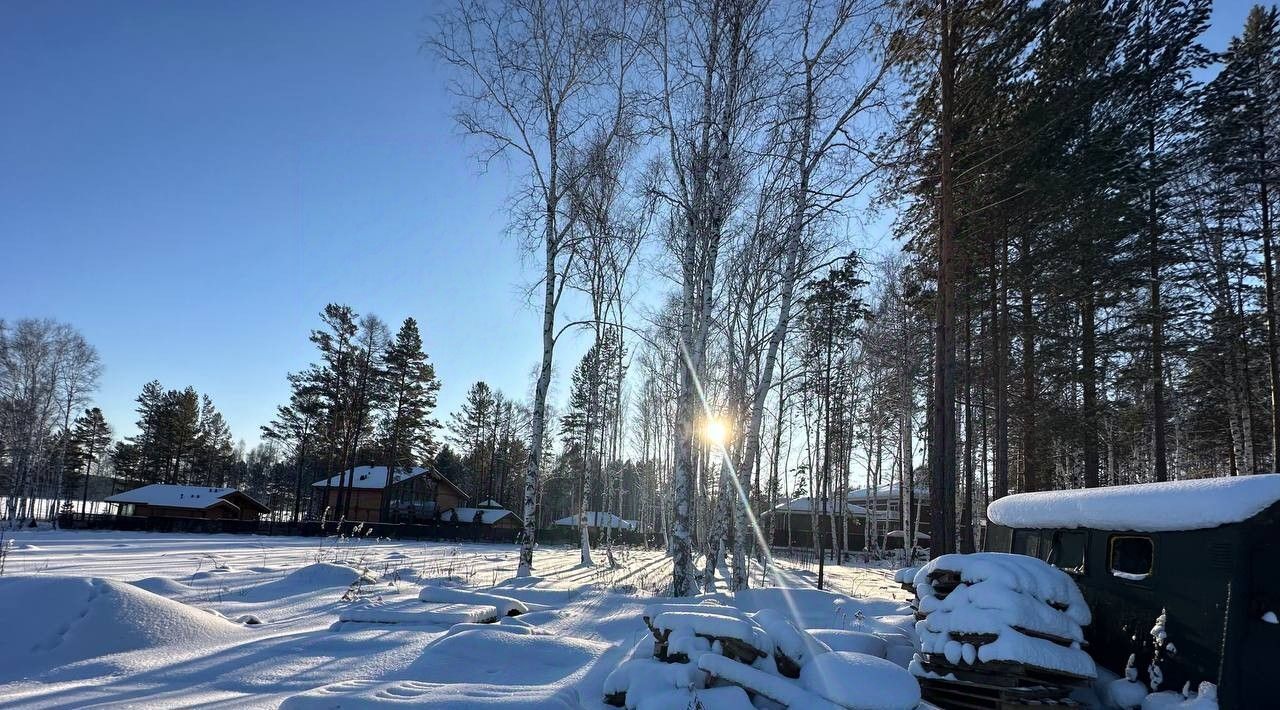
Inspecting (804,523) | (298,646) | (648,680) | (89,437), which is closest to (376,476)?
(89,437)

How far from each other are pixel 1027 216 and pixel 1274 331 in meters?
6.84

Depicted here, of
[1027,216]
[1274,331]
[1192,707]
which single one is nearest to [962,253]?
[1027,216]

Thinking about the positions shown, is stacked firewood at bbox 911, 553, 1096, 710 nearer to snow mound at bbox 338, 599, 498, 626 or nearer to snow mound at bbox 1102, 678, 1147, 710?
snow mound at bbox 1102, 678, 1147, 710

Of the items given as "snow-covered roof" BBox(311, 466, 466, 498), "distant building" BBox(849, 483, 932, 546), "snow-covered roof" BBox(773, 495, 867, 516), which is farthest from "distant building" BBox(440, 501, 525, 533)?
"distant building" BBox(849, 483, 932, 546)

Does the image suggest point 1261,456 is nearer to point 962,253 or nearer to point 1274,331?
point 1274,331

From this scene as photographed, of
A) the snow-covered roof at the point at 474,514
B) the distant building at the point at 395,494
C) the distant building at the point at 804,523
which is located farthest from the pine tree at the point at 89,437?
the distant building at the point at 804,523

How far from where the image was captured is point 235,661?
5.05m

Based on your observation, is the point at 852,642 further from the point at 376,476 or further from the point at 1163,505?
the point at 376,476

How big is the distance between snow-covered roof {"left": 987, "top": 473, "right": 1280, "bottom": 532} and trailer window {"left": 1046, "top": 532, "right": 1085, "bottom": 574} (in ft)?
0.42

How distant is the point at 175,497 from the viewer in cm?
3888

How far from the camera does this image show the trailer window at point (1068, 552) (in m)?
6.01

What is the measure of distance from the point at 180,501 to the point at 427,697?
1732 inches

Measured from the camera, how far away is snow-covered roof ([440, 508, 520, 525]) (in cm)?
4784

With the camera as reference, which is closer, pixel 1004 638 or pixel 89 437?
pixel 1004 638
